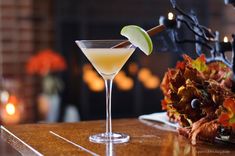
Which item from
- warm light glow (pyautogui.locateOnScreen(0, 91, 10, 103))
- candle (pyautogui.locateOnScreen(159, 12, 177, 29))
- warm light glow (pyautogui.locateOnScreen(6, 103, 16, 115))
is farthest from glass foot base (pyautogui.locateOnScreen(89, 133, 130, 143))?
warm light glow (pyautogui.locateOnScreen(0, 91, 10, 103))

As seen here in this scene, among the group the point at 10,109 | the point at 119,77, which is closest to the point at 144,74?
the point at 119,77

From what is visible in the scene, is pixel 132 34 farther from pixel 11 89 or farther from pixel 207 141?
pixel 11 89

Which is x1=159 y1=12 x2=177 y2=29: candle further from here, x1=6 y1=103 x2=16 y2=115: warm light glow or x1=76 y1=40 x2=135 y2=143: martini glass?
x1=6 y1=103 x2=16 y2=115: warm light glow

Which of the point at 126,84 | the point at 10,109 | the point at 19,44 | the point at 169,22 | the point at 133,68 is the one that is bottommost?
the point at 10,109

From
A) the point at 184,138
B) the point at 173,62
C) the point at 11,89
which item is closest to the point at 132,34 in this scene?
the point at 184,138

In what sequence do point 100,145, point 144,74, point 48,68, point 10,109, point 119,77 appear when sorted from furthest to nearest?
point 144,74 → point 119,77 → point 48,68 → point 10,109 → point 100,145

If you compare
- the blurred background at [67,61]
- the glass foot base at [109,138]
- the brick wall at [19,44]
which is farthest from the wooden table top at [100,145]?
the brick wall at [19,44]

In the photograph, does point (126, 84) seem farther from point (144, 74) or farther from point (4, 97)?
point (4, 97)
